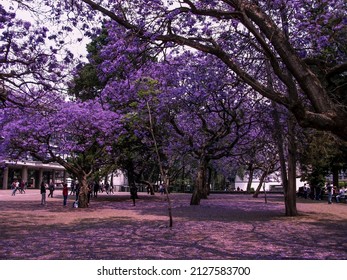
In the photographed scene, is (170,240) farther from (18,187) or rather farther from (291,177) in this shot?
(18,187)

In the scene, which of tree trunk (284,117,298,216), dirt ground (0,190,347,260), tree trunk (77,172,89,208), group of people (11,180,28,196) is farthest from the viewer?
group of people (11,180,28,196)

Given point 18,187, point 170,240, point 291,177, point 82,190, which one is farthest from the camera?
point 18,187

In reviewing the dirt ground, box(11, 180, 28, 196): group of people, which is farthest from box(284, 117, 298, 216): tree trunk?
box(11, 180, 28, 196): group of people

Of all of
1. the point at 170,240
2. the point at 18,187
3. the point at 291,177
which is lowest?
the point at 170,240

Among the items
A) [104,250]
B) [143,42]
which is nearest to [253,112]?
[143,42]

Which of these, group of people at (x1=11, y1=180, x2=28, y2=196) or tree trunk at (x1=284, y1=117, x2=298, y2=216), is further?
group of people at (x1=11, y1=180, x2=28, y2=196)

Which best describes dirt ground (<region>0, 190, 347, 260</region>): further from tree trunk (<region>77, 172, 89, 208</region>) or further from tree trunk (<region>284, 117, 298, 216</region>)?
tree trunk (<region>77, 172, 89, 208</region>)

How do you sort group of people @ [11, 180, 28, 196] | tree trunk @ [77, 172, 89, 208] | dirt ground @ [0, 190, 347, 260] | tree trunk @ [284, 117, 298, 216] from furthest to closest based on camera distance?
group of people @ [11, 180, 28, 196]
tree trunk @ [77, 172, 89, 208]
tree trunk @ [284, 117, 298, 216]
dirt ground @ [0, 190, 347, 260]

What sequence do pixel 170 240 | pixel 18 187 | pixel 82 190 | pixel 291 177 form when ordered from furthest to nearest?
pixel 18 187
pixel 82 190
pixel 291 177
pixel 170 240

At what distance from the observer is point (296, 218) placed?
651 inches

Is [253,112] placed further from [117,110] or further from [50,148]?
[50,148]

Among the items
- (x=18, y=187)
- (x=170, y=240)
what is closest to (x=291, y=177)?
(x=170, y=240)

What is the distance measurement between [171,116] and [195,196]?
5716mm

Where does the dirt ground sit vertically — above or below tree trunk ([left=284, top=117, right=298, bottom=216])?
below
